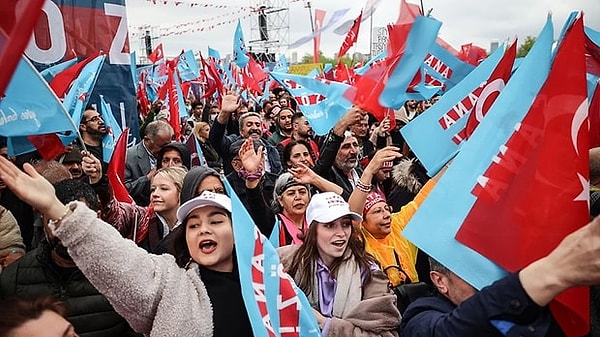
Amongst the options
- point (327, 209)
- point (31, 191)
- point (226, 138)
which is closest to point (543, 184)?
point (327, 209)

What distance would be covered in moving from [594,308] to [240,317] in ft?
3.75

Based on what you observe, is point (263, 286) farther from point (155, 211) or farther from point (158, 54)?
point (158, 54)

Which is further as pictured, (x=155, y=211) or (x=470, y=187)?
(x=155, y=211)

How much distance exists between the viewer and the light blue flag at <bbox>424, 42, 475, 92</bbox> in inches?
162

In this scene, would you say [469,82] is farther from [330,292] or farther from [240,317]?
[240,317]

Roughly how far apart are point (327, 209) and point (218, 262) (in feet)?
2.40

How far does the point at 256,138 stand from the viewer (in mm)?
5781

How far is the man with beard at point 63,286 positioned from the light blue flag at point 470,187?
1331 mm

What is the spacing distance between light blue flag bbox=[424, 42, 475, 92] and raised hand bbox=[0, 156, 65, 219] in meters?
3.20

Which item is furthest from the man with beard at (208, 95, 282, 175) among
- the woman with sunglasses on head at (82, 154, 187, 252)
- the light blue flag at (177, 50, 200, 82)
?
the light blue flag at (177, 50, 200, 82)

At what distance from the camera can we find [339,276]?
2.46 metres

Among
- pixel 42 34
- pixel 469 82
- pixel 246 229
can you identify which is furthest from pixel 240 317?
pixel 42 34

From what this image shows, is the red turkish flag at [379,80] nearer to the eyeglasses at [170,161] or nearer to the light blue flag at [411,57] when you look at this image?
the light blue flag at [411,57]

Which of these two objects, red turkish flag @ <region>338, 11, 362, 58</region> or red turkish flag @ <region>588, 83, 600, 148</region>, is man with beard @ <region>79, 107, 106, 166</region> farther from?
red turkish flag @ <region>588, 83, 600, 148</region>
